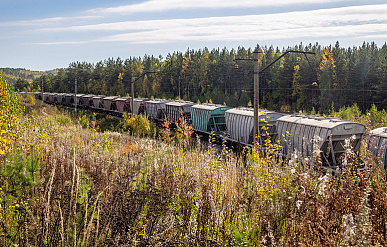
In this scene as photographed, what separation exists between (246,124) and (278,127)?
2.58 metres

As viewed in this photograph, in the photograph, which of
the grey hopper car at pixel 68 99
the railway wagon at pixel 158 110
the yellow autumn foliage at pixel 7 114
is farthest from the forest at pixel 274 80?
the yellow autumn foliage at pixel 7 114

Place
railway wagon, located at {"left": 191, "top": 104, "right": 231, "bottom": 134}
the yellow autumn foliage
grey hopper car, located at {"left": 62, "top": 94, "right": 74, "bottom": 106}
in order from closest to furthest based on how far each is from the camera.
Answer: the yellow autumn foliage, railway wagon, located at {"left": 191, "top": 104, "right": 231, "bottom": 134}, grey hopper car, located at {"left": 62, "top": 94, "right": 74, "bottom": 106}

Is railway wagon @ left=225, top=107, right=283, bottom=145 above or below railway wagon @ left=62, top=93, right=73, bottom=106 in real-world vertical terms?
below

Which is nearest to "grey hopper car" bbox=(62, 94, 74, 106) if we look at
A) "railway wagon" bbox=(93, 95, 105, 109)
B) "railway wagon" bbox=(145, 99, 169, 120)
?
"railway wagon" bbox=(93, 95, 105, 109)

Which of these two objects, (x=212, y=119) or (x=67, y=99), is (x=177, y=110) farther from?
(x=67, y=99)

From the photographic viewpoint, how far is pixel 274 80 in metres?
74.2

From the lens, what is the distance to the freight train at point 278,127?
11414 millimetres

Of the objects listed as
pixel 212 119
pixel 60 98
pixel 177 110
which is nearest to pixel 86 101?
pixel 60 98

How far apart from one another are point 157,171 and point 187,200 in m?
2.24

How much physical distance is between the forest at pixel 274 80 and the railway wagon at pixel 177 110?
3.85m

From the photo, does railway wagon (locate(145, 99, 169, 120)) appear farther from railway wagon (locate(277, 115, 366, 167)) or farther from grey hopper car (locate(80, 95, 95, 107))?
grey hopper car (locate(80, 95, 95, 107))

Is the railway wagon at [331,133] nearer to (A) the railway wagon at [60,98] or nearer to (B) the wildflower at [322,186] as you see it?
(B) the wildflower at [322,186]

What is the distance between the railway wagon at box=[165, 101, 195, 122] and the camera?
97.9ft

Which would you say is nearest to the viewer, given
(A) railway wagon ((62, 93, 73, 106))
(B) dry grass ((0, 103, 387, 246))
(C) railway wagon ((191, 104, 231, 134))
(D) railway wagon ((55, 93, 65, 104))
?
(B) dry grass ((0, 103, 387, 246))
